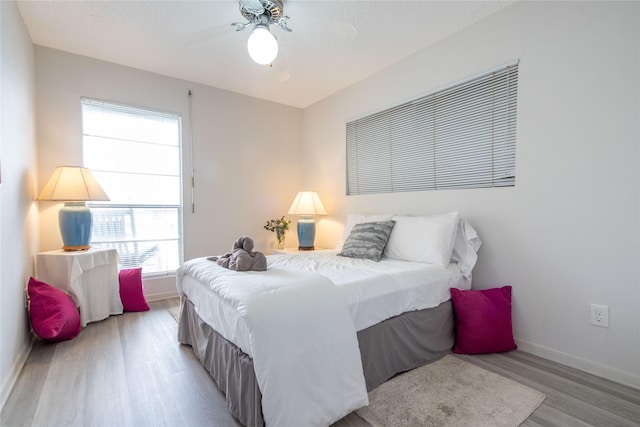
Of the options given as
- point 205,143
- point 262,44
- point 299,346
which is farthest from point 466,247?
point 205,143

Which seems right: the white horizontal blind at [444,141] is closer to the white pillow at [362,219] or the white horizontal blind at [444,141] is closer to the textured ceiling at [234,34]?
the white pillow at [362,219]

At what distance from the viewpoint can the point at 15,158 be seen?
2.10 m

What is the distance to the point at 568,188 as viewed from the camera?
6.60 feet

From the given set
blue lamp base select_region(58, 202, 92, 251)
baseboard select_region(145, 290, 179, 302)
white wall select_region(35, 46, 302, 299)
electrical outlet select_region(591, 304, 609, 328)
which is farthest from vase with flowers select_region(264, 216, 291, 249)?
electrical outlet select_region(591, 304, 609, 328)

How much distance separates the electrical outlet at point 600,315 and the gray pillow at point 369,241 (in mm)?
1438

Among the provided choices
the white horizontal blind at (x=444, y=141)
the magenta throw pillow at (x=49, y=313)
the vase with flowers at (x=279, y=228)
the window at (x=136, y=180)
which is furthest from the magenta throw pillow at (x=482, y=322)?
the window at (x=136, y=180)

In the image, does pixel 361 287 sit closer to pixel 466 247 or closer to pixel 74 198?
pixel 466 247

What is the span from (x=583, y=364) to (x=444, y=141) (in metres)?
1.93

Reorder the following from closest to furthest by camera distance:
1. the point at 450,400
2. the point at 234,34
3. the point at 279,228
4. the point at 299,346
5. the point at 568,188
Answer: the point at 299,346
the point at 450,400
the point at 568,188
the point at 234,34
the point at 279,228

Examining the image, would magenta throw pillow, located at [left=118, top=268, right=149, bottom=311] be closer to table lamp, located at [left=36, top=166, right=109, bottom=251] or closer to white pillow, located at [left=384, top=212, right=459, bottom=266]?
table lamp, located at [left=36, top=166, right=109, bottom=251]

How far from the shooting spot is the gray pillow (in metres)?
2.63

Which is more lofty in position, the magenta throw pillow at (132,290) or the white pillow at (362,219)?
the white pillow at (362,219)

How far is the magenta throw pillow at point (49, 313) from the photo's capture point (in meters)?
2.26

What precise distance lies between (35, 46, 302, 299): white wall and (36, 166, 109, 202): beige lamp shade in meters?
0.39
